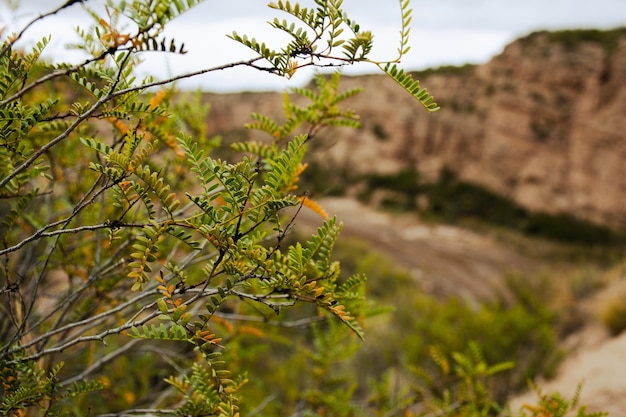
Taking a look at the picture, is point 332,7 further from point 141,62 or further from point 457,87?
point 457,87

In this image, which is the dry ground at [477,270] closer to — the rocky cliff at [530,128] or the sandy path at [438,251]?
the sandy path at [438,251]

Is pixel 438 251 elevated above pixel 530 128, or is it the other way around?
pixel 530 128

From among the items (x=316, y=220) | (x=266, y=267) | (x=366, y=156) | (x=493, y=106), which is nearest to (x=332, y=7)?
(x=266, y=267)

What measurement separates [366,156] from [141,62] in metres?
23.8

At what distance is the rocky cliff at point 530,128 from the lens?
1744 centimetres

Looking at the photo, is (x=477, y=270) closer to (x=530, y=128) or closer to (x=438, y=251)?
(x=438, y=251)

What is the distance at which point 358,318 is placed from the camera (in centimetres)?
184

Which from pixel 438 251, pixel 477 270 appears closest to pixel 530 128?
pixel 438 251

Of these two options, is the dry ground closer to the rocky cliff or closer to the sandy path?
the sandy path

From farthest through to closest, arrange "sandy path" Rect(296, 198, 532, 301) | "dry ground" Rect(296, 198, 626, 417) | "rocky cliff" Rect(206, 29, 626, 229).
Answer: "rocky cliff" Rect(206, 29, 626, 229), "sandy path" Rect(296, 198, 532, 301), "dry ground" Rect(296, 198, 626, 417)

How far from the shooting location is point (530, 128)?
19500 millimetres

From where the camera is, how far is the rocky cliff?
57.2 feet

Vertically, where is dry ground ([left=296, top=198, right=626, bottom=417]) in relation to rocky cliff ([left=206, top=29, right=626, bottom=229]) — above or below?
below

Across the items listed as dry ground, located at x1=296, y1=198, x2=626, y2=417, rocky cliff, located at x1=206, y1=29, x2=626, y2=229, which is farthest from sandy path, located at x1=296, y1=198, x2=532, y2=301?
rocky cliff, located at x1=206, y1=29, x2=626, y2=229
